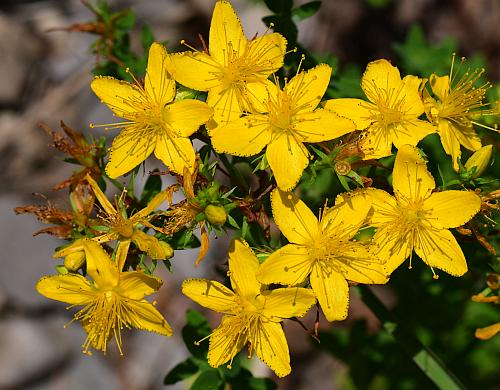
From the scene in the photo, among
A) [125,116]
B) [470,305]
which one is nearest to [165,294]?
[470,305]

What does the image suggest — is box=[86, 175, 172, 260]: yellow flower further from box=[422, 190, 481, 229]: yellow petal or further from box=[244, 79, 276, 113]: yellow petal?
box=[422, 190, 481, 229]: yellow petal

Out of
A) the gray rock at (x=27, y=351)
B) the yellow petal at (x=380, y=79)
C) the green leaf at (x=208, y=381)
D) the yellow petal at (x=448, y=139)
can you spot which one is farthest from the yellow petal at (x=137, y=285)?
the gray rock at (x=27, y=351)

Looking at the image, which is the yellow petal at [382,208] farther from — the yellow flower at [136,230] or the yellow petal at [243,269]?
the yellow flower at [136,230]

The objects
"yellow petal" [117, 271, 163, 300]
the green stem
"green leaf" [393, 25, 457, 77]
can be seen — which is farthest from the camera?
"green leaf" [393, 25, 457, 77]

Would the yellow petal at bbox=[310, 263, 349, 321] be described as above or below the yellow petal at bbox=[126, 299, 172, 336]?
above

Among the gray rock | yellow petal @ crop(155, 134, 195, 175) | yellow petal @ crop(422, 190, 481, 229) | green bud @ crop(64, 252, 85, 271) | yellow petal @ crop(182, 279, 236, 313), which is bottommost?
the gray rock

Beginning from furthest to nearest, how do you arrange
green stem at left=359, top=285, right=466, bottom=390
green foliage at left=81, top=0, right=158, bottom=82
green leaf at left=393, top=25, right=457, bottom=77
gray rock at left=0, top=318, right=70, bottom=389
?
gray rock at left=0, top=318, right=70, bottom=389, green leaf at left=393, top=25, right=457, bottom=77, green foliage at left=81, top=0, right=158, bottom=82, green stem at left=359, top=285, right=466, bottom=390

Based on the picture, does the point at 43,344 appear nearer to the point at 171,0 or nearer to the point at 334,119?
the point at 171,0

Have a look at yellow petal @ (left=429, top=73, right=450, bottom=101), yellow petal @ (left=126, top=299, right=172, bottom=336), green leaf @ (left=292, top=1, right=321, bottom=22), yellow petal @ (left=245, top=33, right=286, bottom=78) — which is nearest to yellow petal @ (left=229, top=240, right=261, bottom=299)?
yellow petal @ (left=126, top=299, right=172, bottom=336)

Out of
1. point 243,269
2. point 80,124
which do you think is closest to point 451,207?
point 243,269

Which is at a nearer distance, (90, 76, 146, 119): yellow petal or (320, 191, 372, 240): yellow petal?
(320, 191, 372, 240): yellow petal
